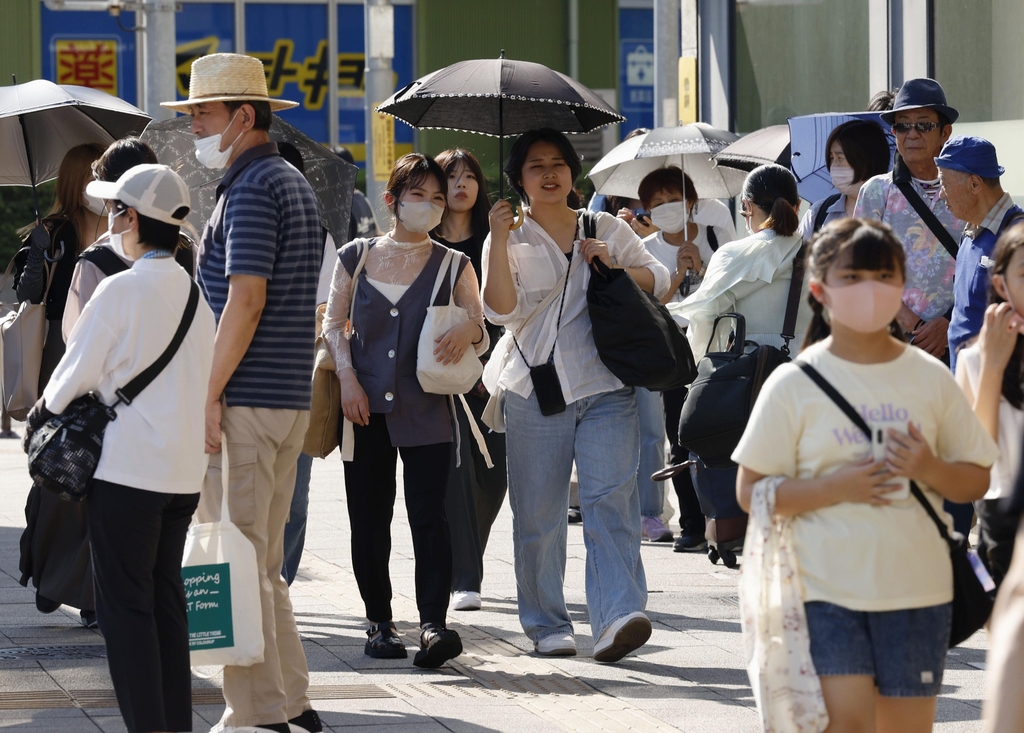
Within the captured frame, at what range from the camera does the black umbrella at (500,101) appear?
6.34 m

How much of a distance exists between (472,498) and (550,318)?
3.90 feet

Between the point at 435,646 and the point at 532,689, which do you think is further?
the point at 435,646

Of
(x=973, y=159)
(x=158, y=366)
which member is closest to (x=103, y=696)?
(x=158, y=366)

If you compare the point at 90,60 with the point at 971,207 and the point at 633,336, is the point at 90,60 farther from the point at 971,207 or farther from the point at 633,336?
the point at 971,207

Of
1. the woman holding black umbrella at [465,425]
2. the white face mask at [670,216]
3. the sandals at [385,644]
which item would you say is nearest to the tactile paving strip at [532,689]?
the sandals at [385,644]

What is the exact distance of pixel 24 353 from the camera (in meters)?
6.76

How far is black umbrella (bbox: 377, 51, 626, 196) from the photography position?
6340mm

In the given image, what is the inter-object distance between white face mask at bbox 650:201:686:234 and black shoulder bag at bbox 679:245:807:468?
267cm

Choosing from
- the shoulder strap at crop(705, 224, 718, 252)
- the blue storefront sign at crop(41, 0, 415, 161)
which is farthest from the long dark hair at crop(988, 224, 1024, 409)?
the blue storefront sign at crop(41, 0, 415, 161)

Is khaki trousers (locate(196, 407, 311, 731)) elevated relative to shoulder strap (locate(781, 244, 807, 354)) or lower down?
lower down

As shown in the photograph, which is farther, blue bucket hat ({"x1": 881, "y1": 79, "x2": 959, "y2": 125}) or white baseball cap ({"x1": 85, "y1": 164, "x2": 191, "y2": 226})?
blue bucket hat ({"x1": 881, "y1": 79, "x2": 959, "y2": 125})

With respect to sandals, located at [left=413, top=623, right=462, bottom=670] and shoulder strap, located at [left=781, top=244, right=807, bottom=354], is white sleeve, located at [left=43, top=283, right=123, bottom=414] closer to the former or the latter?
sandals, located at [left=413, top=623, right=462, bottom=670]

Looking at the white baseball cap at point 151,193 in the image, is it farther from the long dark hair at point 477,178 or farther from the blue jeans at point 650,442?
the blue jeans at point 650,442

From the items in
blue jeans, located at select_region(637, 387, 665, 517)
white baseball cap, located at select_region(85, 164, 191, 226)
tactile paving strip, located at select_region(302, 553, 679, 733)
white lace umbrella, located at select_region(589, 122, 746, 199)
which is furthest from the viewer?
white lace umbrella, located at select_region(589, 122, 746, 199)
